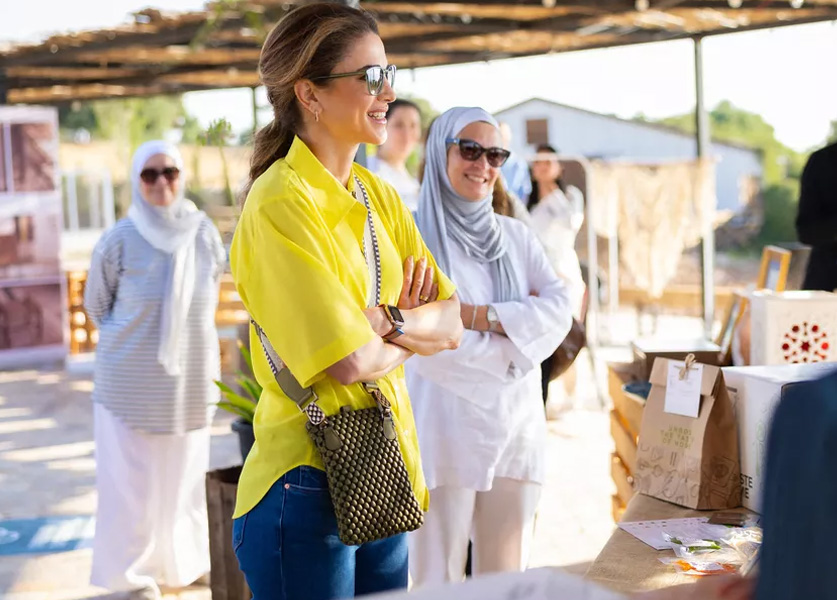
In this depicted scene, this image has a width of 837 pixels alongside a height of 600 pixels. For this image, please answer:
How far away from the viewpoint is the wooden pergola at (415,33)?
269 inches

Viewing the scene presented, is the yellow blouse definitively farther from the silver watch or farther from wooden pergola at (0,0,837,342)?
wooden pergola at (0,0,837,342)

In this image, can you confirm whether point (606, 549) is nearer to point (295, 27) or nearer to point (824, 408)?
point (295, 27)

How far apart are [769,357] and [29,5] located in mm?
23597

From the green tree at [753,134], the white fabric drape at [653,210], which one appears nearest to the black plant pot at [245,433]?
the white fabric drape at [653,210]

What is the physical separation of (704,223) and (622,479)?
4872 millimetres

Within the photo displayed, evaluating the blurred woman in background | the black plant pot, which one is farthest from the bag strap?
the blurred woman in background

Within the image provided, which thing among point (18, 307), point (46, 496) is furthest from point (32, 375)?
point (46, 496)

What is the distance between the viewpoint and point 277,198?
1.78m

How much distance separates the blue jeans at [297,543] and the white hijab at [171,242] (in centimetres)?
226

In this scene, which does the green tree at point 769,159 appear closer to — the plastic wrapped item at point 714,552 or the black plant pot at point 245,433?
the black plant pot at point 245,433

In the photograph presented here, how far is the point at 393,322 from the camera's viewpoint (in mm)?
1923

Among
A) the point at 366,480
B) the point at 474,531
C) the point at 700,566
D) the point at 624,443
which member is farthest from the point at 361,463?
the point at 624,443

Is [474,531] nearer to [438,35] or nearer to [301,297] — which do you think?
[301,297]

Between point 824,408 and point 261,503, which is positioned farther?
point 261,503
